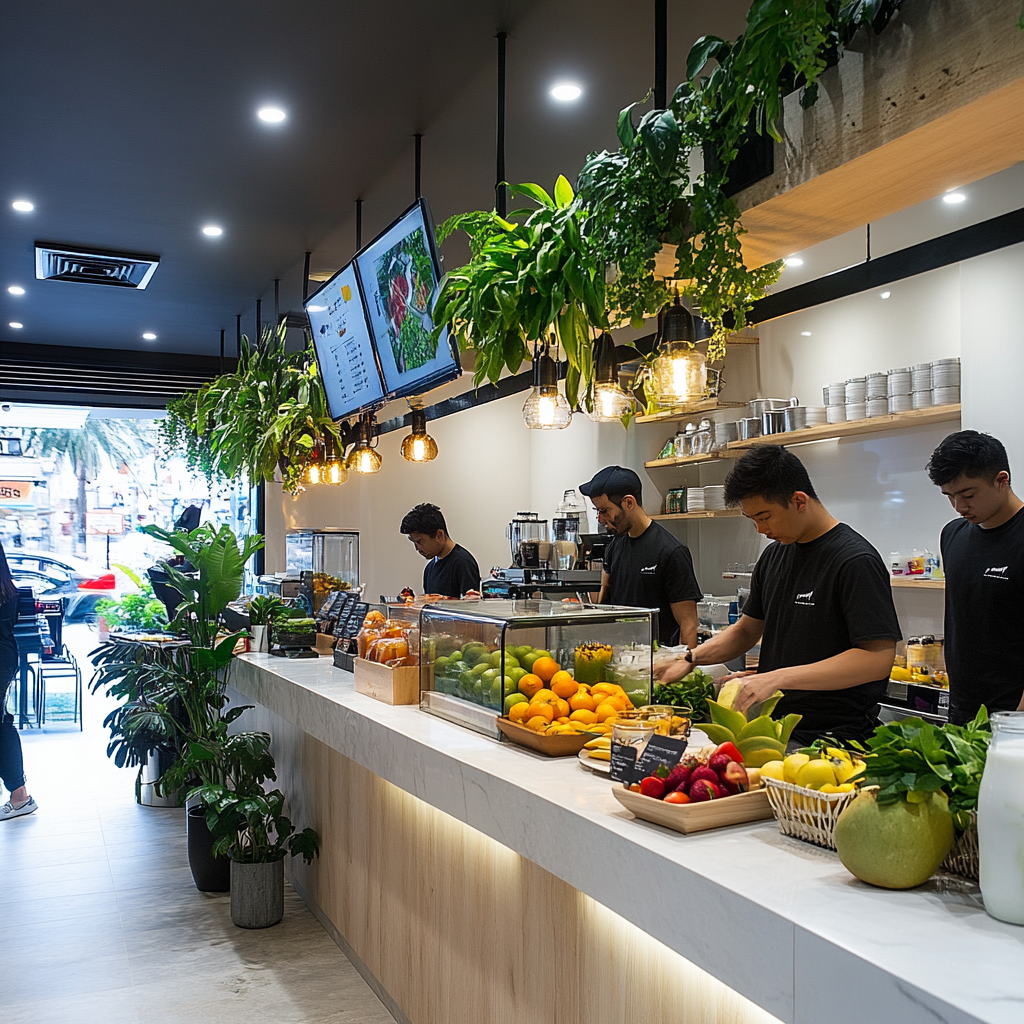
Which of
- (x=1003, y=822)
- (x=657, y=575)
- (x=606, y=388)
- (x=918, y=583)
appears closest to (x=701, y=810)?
(x=1003, y=822)

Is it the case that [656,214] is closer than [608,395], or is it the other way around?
[656,214]

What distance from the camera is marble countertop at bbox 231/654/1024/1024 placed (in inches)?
51.7

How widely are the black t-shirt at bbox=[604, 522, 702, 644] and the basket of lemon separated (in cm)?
254

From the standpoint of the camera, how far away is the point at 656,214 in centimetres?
247

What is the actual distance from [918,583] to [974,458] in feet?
6.45

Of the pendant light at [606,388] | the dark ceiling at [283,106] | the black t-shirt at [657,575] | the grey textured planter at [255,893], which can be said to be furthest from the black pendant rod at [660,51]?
the grey textured planter at [255,893]

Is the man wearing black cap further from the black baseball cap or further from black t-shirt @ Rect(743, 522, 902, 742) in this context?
black t-shirt @ Rect(743, 522, 902, 742)

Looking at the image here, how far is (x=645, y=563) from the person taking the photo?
15.0ft

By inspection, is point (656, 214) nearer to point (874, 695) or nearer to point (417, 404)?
point (874, 695)

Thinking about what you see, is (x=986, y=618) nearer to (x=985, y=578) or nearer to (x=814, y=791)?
(x=985, y=578)

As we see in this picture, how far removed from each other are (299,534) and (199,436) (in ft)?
3.88

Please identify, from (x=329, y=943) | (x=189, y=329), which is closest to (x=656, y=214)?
(x=329, y=943)

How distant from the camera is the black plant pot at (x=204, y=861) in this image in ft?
14.9

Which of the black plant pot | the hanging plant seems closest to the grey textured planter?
the black plant pot
